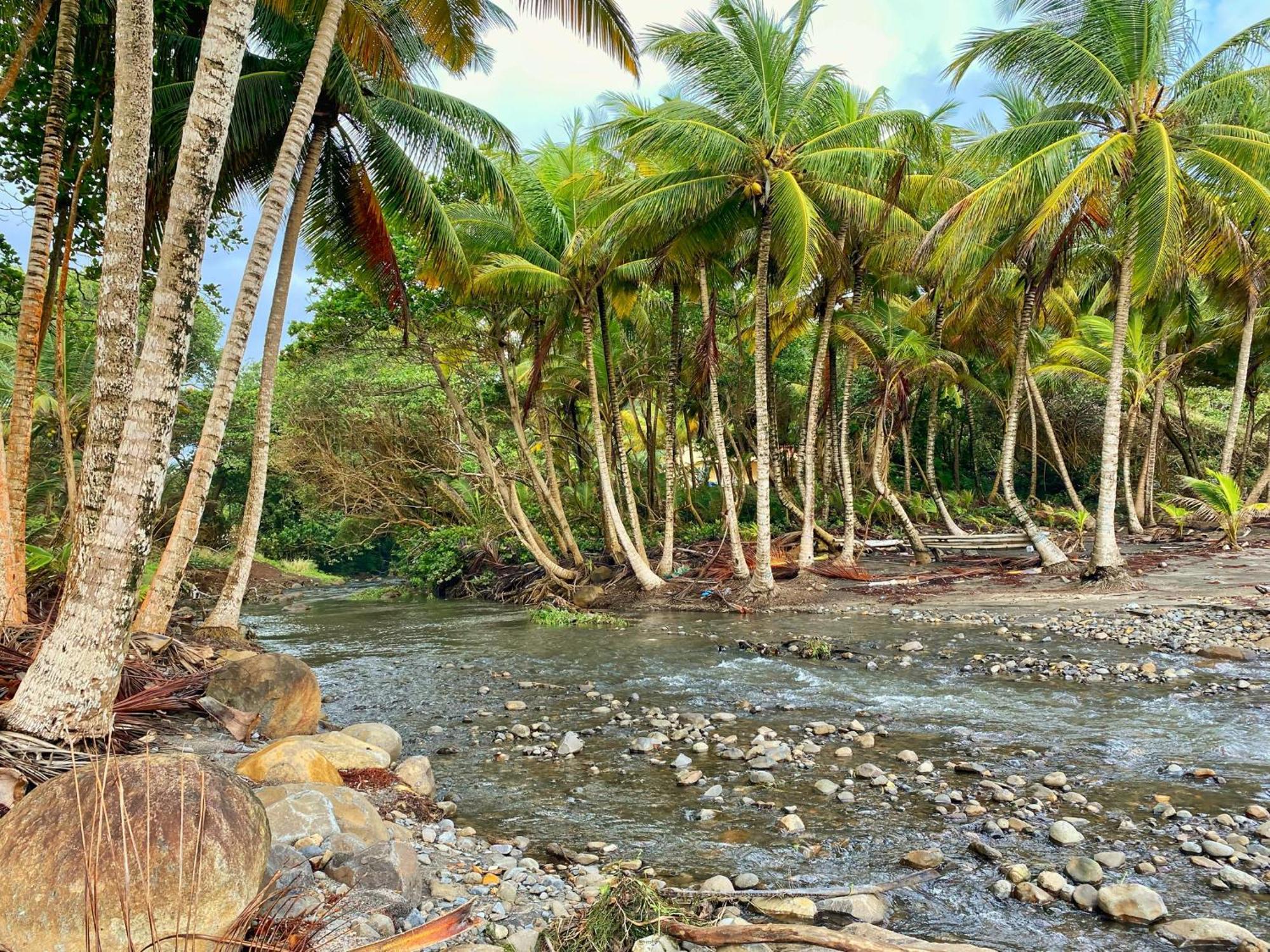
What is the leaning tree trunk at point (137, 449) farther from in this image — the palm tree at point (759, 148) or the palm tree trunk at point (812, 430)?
the palm tree trunk at point (812, 430)

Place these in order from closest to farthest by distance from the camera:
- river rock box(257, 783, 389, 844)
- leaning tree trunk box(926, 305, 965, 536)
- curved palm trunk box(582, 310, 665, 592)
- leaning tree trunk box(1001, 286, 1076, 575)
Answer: river rock box(257, 783, 389, 844) → leaning tree trunk box(1001, 286, 1076, 575) → curved palm trunk box(582, 310, 665, 592) → leaning tree trunk box(926, 305, 965, 536)

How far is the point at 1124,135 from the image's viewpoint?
1284 centimetres

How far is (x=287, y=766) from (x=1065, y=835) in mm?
4898

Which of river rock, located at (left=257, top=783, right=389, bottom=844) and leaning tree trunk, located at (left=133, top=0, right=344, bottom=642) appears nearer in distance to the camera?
river rock, located at (left=257, top=783, right=389, bottom=844)

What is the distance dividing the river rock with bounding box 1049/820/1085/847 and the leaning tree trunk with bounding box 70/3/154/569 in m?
6.48

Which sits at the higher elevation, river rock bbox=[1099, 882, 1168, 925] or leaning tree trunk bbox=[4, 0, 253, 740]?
leaning tree trunk bbox=[4, 0, 253, 740]

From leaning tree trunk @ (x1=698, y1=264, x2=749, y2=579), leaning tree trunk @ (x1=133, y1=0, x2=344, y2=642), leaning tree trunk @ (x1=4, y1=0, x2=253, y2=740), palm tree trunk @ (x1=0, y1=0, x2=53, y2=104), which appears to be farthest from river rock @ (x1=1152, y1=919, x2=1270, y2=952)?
leaning tree trunk @ (x1=698, y1=264, x2=749, y2=579)

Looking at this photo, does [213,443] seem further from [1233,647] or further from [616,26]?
[1233,647]

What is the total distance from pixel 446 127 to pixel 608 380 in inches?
277

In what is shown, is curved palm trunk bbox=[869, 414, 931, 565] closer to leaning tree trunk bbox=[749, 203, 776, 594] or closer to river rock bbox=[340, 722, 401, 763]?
leaning tree trunk bbox=[749, 203, 776, 594]

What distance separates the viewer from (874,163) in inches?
514

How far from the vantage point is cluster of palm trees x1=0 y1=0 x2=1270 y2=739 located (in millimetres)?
4930

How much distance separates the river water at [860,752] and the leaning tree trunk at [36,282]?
3.68 m

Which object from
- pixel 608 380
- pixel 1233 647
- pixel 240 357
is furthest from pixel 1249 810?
pixel 608 380
